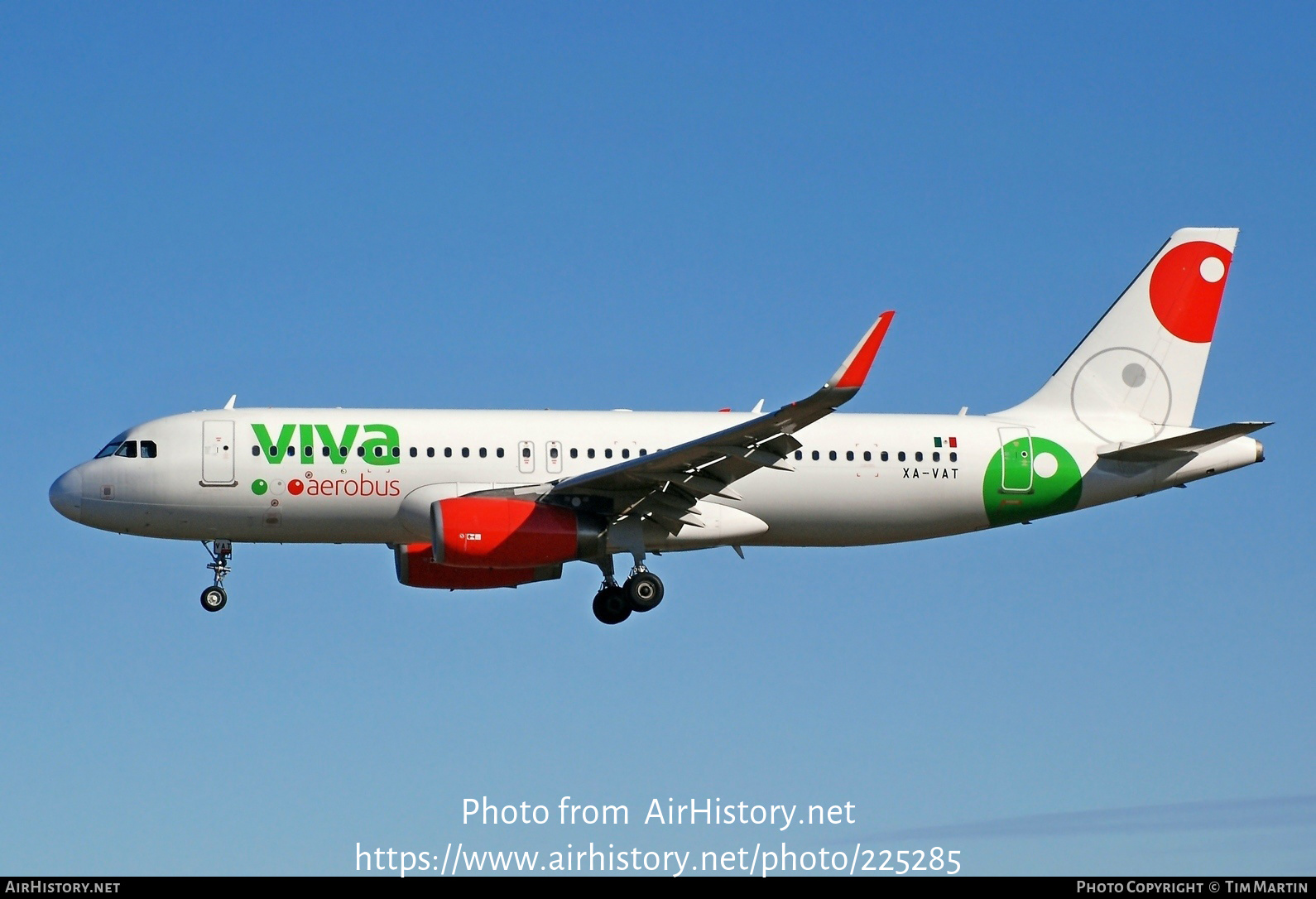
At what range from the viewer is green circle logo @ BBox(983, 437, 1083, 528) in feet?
136

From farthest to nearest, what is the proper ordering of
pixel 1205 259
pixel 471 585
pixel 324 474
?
A: 1. pixel 1205 259
2. pixel 471 585
3. pixel 324 474

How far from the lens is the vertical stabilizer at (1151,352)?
143ft

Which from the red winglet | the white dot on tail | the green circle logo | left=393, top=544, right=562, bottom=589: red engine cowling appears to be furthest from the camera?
the white dot on tail

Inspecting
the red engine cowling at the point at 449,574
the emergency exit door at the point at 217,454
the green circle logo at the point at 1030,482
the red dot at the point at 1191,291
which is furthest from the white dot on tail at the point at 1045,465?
the emergency exit door at the point at 217,454

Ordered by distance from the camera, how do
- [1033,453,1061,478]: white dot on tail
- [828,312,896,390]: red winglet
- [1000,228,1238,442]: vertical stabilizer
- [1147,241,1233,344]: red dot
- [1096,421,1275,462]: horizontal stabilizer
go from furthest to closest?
1. [1147,241,1233,344]: red dot
2. [1000,228,1238,442]: vertical stabilizer
3. [1033,453,1061,478]: white dot on tail
4. [1096,421,1275,462]: horizontal stabilizer
5. [828,312,896,390]: red winglet

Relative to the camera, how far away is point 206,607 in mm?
38875

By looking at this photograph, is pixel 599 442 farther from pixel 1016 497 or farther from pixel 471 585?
pixel 1016 497

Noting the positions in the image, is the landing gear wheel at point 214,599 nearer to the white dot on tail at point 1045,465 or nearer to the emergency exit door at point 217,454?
the emergency exit door at point 217,454

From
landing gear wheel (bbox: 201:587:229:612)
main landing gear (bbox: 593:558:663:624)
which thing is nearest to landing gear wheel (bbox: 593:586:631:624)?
main landing gear (bbox: 593:558:663:624)

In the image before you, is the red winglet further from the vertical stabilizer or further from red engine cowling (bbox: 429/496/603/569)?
the vertical stabilizer

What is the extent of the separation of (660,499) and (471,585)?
227 inches

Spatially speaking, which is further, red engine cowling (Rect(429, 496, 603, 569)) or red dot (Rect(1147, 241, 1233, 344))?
red dot (Rect(1147, 241, 1233, 344))

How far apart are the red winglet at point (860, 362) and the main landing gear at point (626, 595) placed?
8.85 meters

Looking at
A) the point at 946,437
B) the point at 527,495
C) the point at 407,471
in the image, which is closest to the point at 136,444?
the point at 407,471
